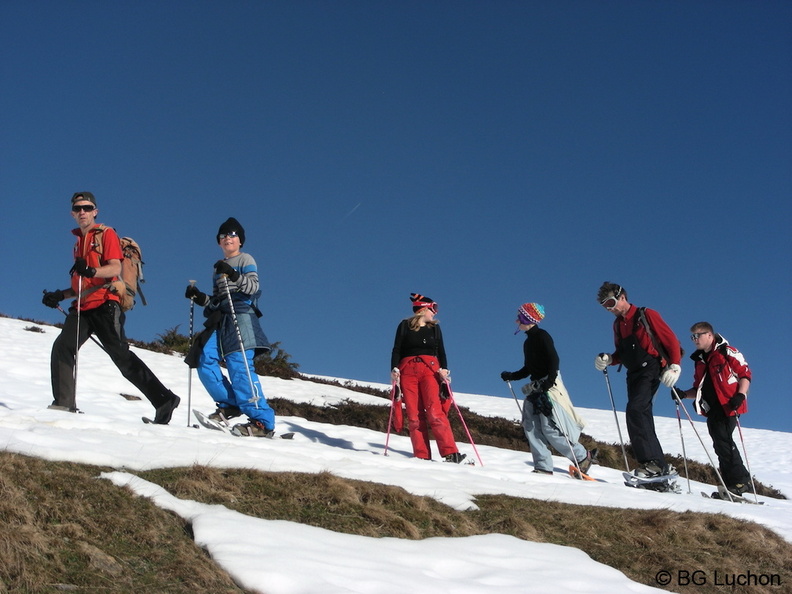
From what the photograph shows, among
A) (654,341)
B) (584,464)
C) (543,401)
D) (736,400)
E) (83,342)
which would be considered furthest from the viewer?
(584,464)

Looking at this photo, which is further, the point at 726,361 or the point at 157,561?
the point at 726,361

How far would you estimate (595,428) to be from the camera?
20.5m

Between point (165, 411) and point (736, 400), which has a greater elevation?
point (736, 400)

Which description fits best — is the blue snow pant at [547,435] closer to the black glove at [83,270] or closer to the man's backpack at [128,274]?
the man's backpack at [128,274]

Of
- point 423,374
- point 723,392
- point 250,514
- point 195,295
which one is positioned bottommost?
point 250,514

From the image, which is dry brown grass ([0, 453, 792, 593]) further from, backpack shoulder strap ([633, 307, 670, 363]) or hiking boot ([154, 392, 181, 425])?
hiking boot ([154, 392, 181, 425])

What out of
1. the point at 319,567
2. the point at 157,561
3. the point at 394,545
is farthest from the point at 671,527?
the point at 157,561

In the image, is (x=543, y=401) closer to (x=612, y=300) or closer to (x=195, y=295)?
(x=612, y=300)

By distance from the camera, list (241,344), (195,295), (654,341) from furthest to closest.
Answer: (654,341) → (195,295) → (241,344)

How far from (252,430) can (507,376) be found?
11.4 feet

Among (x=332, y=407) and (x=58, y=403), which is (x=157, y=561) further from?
(x=332, y=407)

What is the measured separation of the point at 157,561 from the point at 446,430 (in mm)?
5431

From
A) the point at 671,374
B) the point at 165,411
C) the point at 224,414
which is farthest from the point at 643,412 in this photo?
the point at 165,411

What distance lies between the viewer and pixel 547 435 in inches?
376
